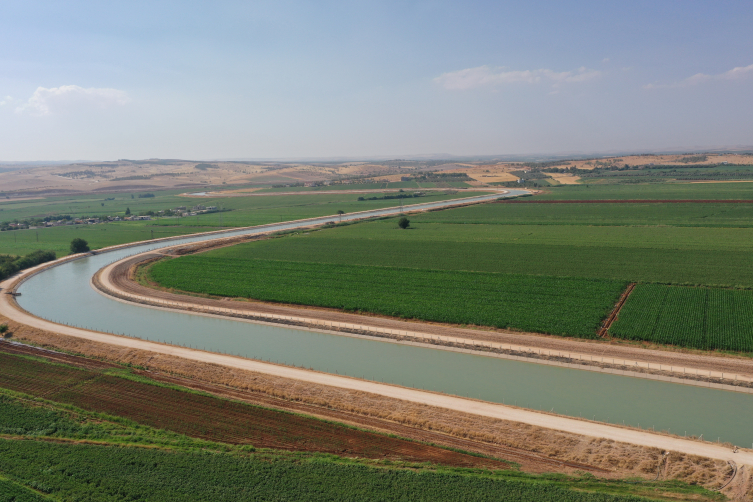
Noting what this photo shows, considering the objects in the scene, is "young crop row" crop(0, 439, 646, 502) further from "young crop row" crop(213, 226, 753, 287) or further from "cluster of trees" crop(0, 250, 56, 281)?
"cluster of trees" crop(0, 250, 56, 281)

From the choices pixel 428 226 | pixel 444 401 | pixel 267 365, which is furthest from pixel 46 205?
pixel 444 401

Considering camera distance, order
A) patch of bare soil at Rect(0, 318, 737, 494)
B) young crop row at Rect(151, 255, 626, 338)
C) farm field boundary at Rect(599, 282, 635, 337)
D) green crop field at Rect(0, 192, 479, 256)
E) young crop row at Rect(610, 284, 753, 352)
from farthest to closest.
Result: green crop field at Rect(0, 192, 479, 256) < young crop row at Rect(151, 255, 626, 338) < farm field boundary at Rect(599, 282, 635, 337) < young crop row at Rect(610, 284, 753, 352) < patch of bare soil at Rect(0, 318, 737, 494)

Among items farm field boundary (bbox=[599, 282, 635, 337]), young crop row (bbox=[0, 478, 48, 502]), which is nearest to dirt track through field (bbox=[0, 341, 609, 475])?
young crop row (bbox=[0, 478, 48, 502])

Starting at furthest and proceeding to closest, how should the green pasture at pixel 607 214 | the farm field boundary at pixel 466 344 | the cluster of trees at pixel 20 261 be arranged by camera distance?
1. the green pasture at pixel 607 214
2. the cluster of trees at pixel 20 261
3. the farm field boundary at pixel 466 344

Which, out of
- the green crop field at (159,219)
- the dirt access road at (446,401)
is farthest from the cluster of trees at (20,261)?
the dirt access road at (446,401)

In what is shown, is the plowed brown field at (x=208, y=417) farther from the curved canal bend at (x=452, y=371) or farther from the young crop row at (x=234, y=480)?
the curved canal bend at (x=452, y=371)

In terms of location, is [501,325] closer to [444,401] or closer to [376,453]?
Answer: [444,401]
